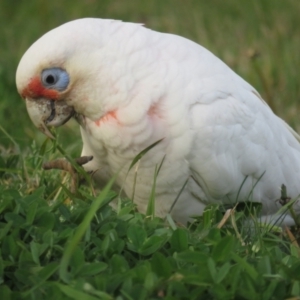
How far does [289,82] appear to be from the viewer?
5.30 m

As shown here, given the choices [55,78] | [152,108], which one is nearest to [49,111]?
[55,78]

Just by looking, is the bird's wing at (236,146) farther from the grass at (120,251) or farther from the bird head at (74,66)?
the bird head at (74,66)

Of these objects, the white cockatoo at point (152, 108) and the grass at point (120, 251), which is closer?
the grass at point (120, 251)

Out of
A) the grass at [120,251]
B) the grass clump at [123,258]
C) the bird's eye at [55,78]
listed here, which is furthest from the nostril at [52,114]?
the grass clump at [123,258]

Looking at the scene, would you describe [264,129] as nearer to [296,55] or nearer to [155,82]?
[155,82]

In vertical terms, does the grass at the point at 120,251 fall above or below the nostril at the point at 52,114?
below

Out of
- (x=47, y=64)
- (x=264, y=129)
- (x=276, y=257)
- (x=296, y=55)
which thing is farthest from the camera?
(x=296, y=55)

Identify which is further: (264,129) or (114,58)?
(264,129)

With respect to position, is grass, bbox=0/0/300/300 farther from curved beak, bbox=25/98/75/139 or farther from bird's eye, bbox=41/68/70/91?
bird's eye, bbox=41/68/70/91

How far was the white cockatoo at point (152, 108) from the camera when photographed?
2.97 metres

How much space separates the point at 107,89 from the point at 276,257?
3.01ft

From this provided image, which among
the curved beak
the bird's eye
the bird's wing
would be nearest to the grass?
the bird's wing

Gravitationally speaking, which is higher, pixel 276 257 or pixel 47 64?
pixel 47 64

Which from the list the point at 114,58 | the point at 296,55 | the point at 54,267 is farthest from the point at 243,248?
the point at 296,55
